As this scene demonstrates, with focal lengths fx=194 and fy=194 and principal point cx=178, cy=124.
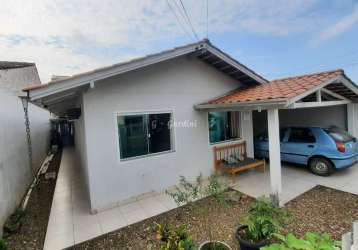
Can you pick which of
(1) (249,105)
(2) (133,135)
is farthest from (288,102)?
(2) (133,135)

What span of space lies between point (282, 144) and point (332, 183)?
2014 mm

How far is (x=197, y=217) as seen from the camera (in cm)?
470

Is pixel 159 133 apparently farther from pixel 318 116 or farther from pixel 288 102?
pixel 318 116

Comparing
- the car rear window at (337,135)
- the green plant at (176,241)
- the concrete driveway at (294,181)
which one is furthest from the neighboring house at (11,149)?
the car rear window at (337,135)

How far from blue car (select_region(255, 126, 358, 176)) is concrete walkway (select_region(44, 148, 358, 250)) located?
455 millimetres

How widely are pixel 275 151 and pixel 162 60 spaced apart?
3.84 meters

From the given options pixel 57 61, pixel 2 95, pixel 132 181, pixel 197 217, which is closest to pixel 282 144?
pixel 197 217

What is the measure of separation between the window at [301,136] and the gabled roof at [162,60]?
2232 mm

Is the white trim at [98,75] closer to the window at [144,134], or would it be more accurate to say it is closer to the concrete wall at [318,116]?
the window at [144,134]

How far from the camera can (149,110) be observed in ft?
19.2

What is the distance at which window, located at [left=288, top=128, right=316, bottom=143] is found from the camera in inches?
270

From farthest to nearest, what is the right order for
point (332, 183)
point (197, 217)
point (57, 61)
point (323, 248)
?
point (57, 61), point (332, 183), point (197, 217), point (323, 248)

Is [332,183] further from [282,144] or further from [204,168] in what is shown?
[204,168]

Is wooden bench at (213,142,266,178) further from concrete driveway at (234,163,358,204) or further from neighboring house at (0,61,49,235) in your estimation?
neighboring house at (0,61,49,235)
